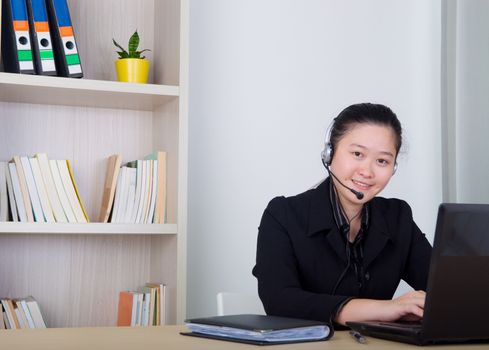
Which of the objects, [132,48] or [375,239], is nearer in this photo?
[375,239]

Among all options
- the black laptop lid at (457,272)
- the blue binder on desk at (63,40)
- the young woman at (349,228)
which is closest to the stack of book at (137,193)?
the blue binder on desk at (63,40)

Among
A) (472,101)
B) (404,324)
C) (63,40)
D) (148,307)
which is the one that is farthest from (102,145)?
(404,324)

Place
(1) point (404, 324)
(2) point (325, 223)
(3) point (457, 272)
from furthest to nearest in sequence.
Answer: (2) point (325, 223), (1) point (404, 324), (3) point (457, 272)

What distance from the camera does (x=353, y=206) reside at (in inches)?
83.0

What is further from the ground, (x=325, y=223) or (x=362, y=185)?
(x=362, y=185)

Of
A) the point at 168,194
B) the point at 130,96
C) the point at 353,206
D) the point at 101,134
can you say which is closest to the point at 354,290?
the point at 353,206

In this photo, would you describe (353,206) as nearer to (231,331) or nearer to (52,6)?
(231,331)

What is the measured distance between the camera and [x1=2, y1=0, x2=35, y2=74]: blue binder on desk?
256 centimetres

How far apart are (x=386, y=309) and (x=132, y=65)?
4.99 feet

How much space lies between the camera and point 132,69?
2.75 m

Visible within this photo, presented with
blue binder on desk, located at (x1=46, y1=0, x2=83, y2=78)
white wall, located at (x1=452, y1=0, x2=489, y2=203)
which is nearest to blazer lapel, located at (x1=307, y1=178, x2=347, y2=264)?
blue binder on desk, located at (x1=46, y1=0, x2=83, y2=78)

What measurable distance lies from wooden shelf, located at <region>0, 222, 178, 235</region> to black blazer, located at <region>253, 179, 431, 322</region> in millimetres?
650

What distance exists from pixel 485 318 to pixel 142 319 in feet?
5.25

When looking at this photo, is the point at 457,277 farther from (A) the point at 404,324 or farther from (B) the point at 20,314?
(B) the point at 20,314
